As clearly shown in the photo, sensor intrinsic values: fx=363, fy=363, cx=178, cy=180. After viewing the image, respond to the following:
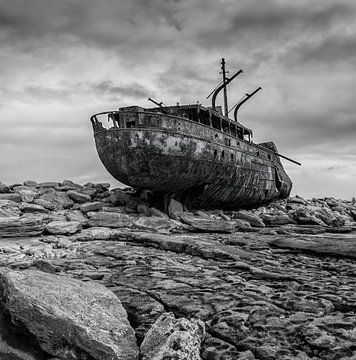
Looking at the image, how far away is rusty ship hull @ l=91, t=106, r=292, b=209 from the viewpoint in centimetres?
1291

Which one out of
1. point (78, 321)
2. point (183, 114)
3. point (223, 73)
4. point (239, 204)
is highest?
point (223, 73)

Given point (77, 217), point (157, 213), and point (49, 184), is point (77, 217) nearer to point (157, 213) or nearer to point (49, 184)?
point (157, 213)

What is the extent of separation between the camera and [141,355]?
141 inches

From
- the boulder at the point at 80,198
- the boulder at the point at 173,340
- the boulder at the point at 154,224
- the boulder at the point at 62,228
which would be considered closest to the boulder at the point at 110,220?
the boulder at the point at 154,224

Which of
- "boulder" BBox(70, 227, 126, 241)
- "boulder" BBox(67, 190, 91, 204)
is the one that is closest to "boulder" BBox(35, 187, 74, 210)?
"boulder" BBox(67, 190, 91, 204)

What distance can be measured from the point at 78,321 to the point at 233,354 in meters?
1.64

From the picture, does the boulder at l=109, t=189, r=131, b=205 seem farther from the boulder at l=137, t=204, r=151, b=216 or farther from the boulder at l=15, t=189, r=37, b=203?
the boulder at l=15, t=189, r=37, b=203

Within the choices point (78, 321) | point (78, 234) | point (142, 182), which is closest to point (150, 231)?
point (78, 234)

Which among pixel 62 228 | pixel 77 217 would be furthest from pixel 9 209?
pixel 62 228

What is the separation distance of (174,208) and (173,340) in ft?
34.5

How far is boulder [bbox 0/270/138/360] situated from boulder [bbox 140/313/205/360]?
0.18 metres

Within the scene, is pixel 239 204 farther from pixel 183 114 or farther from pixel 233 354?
pixel 233 354

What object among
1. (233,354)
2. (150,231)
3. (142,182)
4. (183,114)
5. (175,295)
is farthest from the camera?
(183,114)

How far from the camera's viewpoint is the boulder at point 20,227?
390 inches
